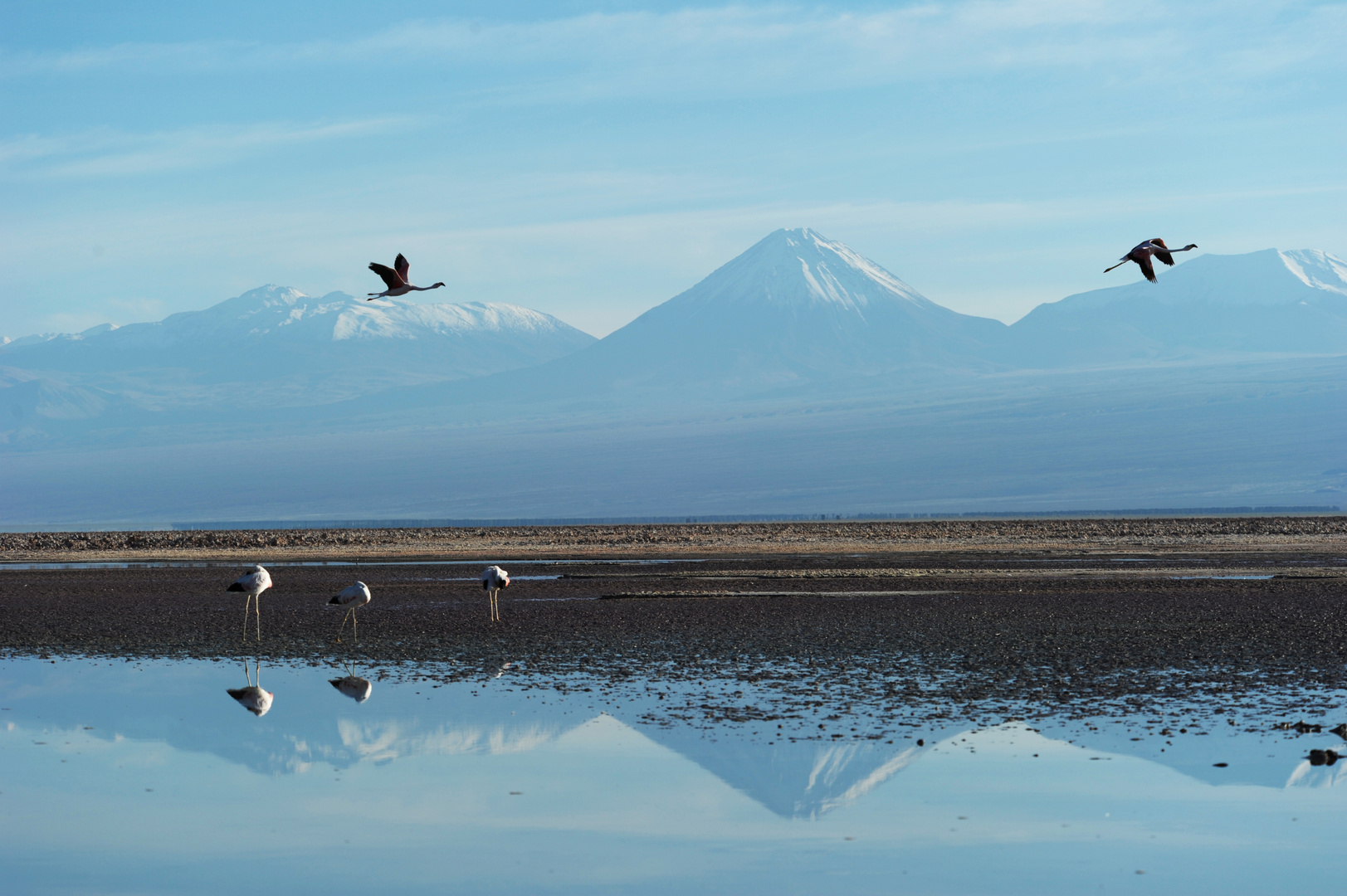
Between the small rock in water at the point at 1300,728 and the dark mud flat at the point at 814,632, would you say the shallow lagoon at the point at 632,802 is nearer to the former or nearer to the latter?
the small rock in water at the point at 1300,728

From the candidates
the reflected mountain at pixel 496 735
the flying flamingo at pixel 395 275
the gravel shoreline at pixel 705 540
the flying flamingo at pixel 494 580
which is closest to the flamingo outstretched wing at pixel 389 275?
the flying flamingo at pixel 395 275

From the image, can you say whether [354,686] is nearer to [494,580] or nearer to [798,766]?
[494,580]

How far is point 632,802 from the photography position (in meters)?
12.2

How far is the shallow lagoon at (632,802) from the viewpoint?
399 inches

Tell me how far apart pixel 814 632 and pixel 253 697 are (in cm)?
1024

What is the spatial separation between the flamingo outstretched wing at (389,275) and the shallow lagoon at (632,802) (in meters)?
5.39

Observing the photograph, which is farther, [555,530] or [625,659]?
[555,530]

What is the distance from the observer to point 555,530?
3199 inches

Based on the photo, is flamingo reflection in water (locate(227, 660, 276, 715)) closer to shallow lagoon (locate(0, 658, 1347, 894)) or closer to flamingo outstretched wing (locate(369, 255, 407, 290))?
shallow lagoon (locate(0, 658, 1347, 894))

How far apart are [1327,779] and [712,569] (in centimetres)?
3067

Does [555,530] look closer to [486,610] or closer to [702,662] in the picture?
[486,610]

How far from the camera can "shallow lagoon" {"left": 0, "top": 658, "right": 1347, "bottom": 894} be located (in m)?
10.1

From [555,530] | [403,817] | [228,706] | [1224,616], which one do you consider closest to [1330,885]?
[403,817]

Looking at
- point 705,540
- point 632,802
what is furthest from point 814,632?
point 705,540
